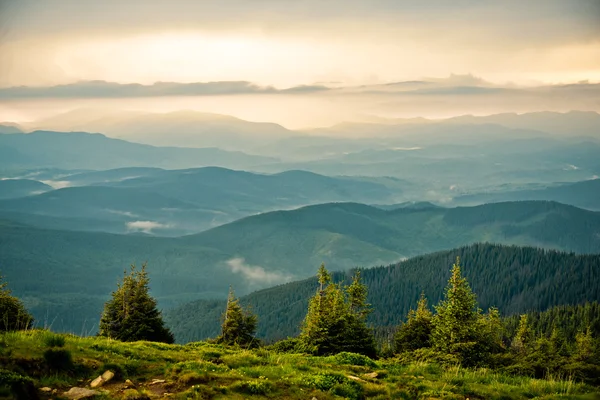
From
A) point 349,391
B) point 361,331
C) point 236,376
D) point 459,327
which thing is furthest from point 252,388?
point 361,331

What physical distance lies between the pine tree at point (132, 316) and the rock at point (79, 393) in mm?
24370

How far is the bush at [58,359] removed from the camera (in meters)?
18.7

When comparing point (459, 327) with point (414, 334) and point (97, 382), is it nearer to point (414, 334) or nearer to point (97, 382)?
point (414, 334)

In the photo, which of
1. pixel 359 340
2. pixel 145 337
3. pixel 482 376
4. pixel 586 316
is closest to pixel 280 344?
pixel 359 340

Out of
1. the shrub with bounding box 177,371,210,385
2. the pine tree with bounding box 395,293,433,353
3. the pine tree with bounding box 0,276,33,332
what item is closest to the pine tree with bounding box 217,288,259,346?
the pine tree with bounding box 395,293,433,353

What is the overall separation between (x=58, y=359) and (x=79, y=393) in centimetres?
249

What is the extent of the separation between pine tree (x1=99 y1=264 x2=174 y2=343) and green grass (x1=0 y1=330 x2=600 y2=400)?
16622mm

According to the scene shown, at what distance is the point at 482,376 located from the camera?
2486cm

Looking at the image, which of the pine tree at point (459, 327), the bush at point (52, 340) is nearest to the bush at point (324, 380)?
the bush at point (52, 340)

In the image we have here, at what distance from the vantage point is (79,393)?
17.0m

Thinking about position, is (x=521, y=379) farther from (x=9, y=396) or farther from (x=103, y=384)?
(x=9, y=396)

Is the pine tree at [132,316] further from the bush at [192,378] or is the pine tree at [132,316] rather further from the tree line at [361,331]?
the bush at [192,378]

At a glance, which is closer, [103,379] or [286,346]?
[103,379]

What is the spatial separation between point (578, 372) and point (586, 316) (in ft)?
494
